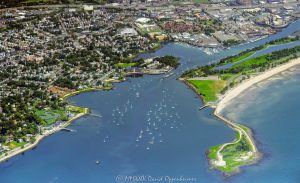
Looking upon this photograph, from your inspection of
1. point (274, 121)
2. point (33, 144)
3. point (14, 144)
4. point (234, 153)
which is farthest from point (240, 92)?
point (14, 144)

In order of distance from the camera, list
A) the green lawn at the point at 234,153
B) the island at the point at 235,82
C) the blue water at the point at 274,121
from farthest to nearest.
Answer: the island at the point at 235,82, the green lawn at the point at 234,153, the blue water at the point at 274,121

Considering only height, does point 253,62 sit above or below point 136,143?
above

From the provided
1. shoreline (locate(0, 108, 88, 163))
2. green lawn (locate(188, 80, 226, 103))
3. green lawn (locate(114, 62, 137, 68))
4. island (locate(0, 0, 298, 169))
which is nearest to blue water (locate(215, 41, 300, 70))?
island (locate(0, 0, 298, 169))

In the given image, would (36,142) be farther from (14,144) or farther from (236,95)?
(236,95)

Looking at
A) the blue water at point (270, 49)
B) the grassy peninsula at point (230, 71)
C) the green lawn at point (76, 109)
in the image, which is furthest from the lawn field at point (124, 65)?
the green lawn at point (76, 109)

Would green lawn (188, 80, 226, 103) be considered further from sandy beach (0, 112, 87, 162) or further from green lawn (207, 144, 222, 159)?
sandy beach (0, 112, 87, 162)

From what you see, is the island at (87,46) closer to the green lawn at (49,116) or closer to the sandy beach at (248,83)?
the green lawn at (49,116)
